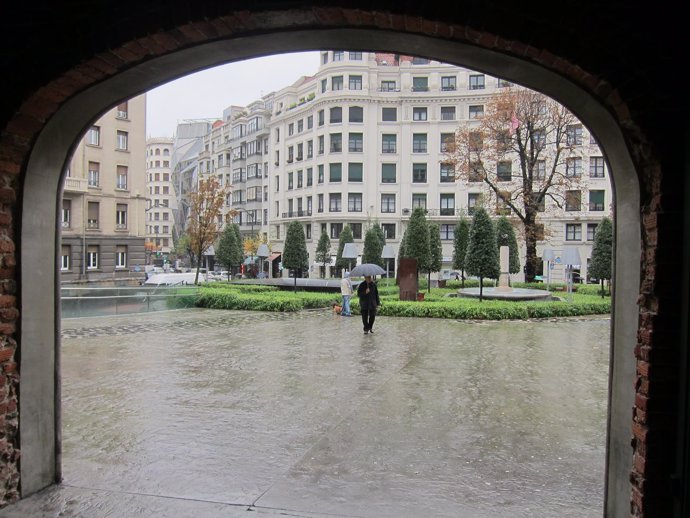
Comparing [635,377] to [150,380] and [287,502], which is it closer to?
[287,502]

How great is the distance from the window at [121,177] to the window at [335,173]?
2129 centimetres

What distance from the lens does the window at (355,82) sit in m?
54.6

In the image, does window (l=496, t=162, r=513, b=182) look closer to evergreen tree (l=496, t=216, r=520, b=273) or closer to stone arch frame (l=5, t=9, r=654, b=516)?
evergreen tree (l=496, t=216, r=520, b=273)

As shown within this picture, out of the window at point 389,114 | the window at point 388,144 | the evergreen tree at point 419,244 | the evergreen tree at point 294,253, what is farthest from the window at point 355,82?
the evergreen tree at point 419,244

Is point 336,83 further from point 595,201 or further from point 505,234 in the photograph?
point 505,234

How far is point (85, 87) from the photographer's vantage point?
4375mm

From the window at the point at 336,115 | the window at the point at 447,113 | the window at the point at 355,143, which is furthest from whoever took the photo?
the window at the point at 355,143

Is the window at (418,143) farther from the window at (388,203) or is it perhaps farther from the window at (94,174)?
the window at (94,174)

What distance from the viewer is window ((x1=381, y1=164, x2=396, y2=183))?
55469 mm

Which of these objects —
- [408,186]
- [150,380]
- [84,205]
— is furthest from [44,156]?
[408,186]

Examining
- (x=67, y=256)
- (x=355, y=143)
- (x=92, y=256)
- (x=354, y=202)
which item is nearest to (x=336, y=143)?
(x=355, y=143)

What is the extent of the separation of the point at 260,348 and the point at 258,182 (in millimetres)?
56027

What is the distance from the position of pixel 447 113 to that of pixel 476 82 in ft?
13.3

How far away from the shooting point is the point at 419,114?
180 feet
